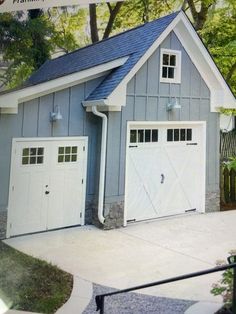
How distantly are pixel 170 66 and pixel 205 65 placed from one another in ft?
1.91

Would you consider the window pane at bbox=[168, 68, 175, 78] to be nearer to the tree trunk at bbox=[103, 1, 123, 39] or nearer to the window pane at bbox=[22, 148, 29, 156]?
the tree trunk at bbox=[103, 1, 123, 39]

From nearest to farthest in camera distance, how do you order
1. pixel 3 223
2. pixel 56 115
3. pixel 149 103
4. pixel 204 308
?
1. pixel 204 308
2. pixel 3 223
3. pixel 56 115
4. pixel 149 103

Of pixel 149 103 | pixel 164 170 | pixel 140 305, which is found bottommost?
pixel 140 305

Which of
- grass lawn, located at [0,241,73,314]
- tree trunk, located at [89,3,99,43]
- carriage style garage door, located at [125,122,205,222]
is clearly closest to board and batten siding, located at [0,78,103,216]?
carriage style garage door, located at [125,122,205,222]

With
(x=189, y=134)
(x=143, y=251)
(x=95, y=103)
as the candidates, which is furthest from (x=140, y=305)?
(x=189, y=134)

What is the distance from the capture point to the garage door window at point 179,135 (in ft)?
19.3

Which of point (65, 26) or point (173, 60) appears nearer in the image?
point (65, 26)

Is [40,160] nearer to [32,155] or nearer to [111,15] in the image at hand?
[32,155]

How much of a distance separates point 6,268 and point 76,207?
1.87 meters

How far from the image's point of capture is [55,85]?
4.74m

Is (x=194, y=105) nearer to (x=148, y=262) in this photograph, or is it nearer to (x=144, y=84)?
(x=144, y=84)

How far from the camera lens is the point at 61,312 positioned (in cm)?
278

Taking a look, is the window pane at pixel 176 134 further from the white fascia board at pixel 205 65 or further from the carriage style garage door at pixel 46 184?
the carriage style garage door at pixel 46 184

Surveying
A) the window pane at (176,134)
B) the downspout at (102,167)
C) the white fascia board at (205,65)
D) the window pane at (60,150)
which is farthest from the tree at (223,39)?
the window pane at (60,150)
